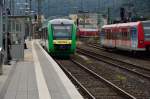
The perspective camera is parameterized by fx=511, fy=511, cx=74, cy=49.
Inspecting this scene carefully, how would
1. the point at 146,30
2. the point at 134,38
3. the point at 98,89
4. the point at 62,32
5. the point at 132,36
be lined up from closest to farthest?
1. the point at 98,89
2. the point at 146,30
3. the point at 134,38
4. the point at 62,32
5. the point at 132,36

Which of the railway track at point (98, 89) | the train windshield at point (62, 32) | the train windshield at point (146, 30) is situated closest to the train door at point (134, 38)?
the train windshield at point (146, 30)

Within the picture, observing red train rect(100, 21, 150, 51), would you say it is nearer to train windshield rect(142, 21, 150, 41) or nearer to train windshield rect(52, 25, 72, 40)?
train windshield rect(142, 21, 150, 41)

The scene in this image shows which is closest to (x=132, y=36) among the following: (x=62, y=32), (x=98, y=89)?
(x=62, y=32)

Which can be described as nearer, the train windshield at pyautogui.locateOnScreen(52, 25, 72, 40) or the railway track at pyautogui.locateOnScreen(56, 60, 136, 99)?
the railway track at pyautogui.locateOnScreen(56, 60, 136, 99)

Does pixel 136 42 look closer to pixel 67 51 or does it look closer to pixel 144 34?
pixel 144 34

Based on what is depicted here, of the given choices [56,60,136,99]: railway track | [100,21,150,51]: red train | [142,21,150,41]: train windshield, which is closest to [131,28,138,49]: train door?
[100,21,150,51]: red train

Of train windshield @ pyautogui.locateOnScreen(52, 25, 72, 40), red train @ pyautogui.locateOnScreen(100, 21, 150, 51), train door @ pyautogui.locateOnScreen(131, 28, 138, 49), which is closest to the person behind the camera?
red train @ pyautogui.locateOnScreen(100, 21, 150, 51)

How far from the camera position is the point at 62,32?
3947 centimetres

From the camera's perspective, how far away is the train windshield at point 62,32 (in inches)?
1545

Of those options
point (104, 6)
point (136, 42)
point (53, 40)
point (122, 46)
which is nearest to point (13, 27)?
point (53, 40)

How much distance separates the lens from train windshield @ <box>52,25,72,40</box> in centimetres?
3925

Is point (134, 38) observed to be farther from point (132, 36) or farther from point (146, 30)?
point (146, 30)

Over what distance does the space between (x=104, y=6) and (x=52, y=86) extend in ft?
282

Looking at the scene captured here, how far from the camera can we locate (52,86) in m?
15.9
